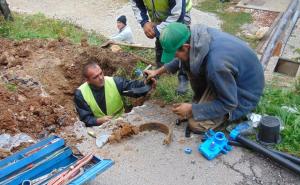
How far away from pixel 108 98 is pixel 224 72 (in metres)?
2.18

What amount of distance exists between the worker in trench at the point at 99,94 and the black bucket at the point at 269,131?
172 cm

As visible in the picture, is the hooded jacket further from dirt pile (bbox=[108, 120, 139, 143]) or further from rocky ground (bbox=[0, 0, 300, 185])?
dirt pile (bbox=[108, 120, 139, 143])

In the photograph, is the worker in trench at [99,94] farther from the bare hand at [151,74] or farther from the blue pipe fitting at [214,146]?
the blue pipe fitting at [214,146]

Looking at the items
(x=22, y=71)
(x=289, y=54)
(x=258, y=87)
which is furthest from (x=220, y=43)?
(x=289, y=54)

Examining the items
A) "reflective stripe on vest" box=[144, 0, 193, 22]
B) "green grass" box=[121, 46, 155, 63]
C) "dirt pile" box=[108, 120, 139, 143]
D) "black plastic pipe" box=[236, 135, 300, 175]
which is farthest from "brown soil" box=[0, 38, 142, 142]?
"black plastic pipe" box=[236, 135, 300, 175]

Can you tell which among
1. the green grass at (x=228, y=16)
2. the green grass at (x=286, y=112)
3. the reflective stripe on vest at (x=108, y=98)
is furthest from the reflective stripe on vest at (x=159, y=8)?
the green grass at (x=228, y=16)

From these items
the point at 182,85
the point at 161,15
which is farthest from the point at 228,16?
the point at 182,85

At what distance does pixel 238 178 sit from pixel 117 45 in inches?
165

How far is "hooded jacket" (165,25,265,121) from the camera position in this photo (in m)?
3.54

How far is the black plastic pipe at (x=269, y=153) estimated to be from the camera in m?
3.48

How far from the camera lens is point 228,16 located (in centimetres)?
992

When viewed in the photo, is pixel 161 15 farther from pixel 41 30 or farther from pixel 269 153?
pixel 41 30

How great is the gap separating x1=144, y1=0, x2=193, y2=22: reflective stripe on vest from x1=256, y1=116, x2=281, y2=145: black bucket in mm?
2004

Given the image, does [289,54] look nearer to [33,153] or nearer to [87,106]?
[87,106]
